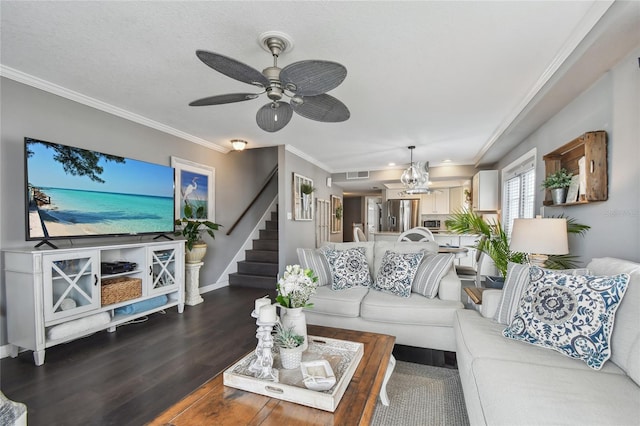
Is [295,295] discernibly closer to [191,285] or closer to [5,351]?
[5,351]

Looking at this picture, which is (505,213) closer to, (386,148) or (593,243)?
(386,148)

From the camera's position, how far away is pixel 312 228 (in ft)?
19.6

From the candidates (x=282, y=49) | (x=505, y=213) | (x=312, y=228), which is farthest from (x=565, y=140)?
(x=312, y=228)

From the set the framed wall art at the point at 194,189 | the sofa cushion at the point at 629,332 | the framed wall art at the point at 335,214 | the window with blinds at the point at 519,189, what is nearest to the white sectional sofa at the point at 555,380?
the sofa cushion at the point at 629,332

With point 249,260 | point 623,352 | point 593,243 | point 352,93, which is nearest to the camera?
point 623,352

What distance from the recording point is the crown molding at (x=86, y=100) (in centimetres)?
240

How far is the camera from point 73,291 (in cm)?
252

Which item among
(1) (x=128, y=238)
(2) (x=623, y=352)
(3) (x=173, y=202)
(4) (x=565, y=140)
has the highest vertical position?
(4) (x=565, y=140)

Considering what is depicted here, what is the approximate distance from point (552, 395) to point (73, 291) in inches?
137

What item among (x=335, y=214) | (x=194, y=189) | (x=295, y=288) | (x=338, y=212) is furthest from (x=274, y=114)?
(x=338, y=212)

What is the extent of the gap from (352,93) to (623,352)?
8.50ft

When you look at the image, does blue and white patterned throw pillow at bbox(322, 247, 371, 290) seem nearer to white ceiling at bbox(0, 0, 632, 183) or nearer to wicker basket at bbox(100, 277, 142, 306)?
white ceiling at bbox(0, 0, 632, 183)

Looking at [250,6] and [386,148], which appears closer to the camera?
[250,6]

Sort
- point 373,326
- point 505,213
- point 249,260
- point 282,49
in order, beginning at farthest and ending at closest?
1. point 249,260
2. point 505,213
3. point 373,326
4. point 282,49
